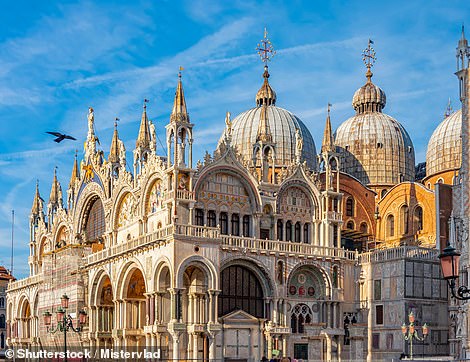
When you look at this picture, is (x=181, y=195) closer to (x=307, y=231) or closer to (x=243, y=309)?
(x=243, y=309)

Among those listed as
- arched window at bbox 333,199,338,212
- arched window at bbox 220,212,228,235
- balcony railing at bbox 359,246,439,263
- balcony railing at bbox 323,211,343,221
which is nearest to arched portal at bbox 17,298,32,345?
arched window at bbox 220,212,228,235

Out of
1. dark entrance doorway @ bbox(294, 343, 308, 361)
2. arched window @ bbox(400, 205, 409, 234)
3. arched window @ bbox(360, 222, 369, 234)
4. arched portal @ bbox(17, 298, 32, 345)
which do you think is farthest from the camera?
arched portal @ bbox(17, 298, 32, 345)

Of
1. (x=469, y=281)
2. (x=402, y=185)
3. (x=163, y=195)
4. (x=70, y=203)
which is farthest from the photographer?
(x=70, y=203)

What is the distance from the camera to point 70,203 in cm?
6144

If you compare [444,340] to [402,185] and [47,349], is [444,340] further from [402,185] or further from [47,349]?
[47,349]

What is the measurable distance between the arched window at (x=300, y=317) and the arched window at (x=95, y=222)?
1543cm

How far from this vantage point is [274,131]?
61.2 metres

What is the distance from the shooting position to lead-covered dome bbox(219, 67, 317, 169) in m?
60.9

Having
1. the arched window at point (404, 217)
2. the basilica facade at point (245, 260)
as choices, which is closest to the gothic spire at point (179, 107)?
the basilica facade at point (245, 260)

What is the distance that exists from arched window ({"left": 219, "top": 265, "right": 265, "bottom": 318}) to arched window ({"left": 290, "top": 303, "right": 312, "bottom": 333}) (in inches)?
85.3

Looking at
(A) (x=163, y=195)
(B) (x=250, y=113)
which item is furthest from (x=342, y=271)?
(B) (x=250, y=113)

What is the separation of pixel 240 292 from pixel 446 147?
23.1 metres

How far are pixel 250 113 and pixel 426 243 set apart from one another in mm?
17159

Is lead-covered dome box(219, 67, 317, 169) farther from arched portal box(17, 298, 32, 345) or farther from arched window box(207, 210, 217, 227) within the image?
arched portal box(17, 298, 32, 345)
